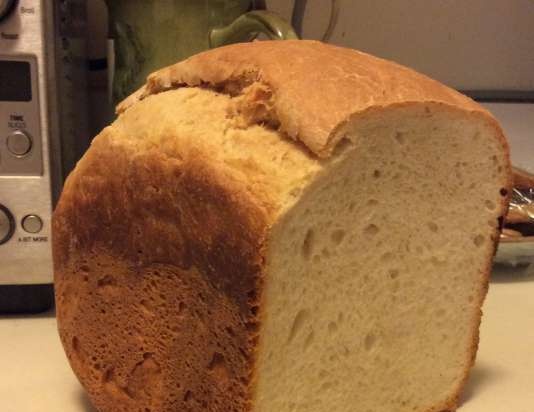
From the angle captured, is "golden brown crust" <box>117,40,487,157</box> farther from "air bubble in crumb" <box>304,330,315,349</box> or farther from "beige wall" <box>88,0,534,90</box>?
"beige wall" <box>88,0,534,90</box>

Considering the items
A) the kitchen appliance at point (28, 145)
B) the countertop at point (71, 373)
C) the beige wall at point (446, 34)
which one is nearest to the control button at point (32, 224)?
the kitchen appliance at point (28, 145)

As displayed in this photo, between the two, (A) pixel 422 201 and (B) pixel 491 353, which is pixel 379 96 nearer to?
(A) pixel 422 201

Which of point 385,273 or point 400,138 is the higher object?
point 400,138

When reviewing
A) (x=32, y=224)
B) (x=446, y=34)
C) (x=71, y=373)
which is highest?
(x=446, y=34)

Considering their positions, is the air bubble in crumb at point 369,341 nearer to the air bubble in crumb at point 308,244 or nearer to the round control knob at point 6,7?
the air bubble in crumb at point 308,244

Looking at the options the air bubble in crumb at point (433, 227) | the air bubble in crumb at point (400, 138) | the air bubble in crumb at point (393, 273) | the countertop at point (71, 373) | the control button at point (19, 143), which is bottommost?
the countertop at point (71, 373)

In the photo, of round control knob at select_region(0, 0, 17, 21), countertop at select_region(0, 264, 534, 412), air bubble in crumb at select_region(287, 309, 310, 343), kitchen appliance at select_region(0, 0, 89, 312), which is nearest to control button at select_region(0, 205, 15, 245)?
kitchen appliance at select_region(0, 0, 89, 312)

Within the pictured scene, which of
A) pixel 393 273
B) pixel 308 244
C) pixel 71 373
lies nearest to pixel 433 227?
pixel 393 273

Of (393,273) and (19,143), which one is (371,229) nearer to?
(393,273)
